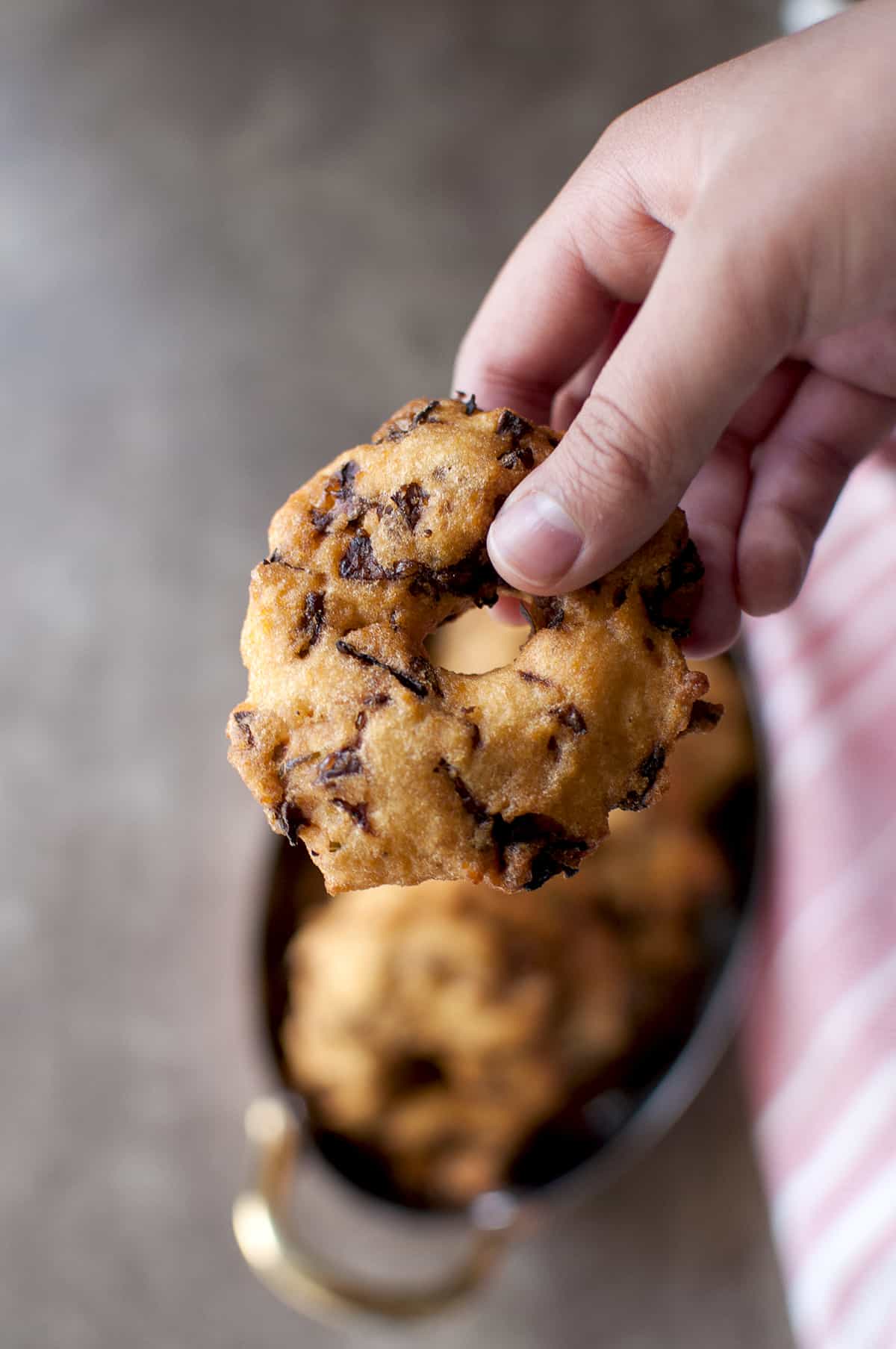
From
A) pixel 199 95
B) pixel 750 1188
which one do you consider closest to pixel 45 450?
pixel 199 95

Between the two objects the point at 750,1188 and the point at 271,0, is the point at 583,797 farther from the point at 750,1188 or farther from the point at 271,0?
the point at 271,0

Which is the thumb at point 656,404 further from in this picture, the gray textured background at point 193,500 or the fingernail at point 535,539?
the gray textured background at point 193,500

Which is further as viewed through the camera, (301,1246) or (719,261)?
(301,1246)

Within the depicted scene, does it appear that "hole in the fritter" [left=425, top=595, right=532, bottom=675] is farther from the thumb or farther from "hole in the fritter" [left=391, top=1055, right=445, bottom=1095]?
the thumb

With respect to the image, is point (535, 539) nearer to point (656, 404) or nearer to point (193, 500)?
point (656, 404)

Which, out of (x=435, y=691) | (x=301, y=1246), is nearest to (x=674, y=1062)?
(x=301, y=1246)

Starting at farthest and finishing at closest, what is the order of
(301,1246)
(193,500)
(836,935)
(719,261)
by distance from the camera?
(193,500), (301,1246), (836,935), (719,261)
